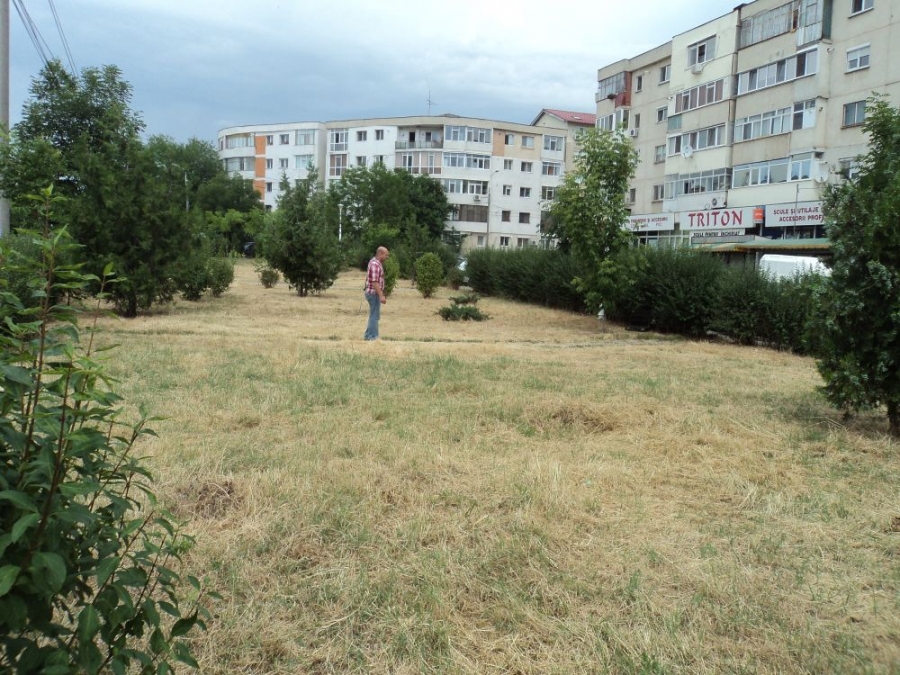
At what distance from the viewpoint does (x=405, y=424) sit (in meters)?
6.55

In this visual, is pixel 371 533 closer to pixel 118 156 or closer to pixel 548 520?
pixel 548 520

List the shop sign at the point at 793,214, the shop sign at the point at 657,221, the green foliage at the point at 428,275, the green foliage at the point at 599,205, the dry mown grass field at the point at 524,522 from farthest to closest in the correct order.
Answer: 1. the shop sign at the point at 657,221
2. the shop sign at the point at 793,214
3. the green foliage at the point at 428,275
4. the green foliage at the point at 599,205
5. the dry mown grass field at the point at 524,522

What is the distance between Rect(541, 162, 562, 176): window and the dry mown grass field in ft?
233

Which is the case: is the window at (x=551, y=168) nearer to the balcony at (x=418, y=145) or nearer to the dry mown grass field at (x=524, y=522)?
the balcony at (x=418, y=145)

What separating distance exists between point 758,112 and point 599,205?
82.4ft

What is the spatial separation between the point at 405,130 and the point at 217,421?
7386 centimetres

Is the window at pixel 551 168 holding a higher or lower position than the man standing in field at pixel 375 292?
higher

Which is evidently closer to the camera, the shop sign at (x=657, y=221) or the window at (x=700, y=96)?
the window at (x=700, y=96)

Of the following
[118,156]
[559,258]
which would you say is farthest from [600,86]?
[118,156]

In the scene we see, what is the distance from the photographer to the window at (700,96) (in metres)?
42.4

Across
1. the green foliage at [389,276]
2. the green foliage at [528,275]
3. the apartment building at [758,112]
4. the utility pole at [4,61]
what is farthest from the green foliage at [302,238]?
the apartment building at [758,112]

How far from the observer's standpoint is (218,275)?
76.9 ft

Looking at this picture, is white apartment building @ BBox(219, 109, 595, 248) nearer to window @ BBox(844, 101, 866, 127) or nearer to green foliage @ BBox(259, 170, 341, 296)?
window @ BBox(844, 101, 866, 127)

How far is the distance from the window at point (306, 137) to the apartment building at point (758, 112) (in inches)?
1701
